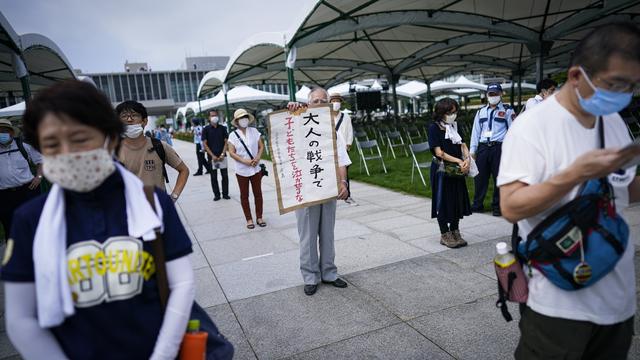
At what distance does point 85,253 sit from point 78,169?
0.83 feet

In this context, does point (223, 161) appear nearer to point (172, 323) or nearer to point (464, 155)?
point (464, 155)

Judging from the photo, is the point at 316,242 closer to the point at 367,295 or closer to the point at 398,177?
the point at 367,295

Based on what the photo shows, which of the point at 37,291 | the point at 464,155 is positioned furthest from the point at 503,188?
the point at 464,155

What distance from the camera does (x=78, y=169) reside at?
46.7 inches

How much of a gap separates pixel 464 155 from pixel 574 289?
11.3 feet

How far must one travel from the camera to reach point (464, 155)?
4.65 m

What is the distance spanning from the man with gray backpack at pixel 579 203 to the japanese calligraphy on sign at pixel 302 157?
2296 millimetres

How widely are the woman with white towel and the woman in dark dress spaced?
378 cm

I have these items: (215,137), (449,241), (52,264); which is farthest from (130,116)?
(215,137)

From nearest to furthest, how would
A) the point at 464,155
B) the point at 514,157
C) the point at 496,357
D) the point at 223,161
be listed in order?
the point at 514,157, the point at 496,357, the point at 464,155, the point at 223,161

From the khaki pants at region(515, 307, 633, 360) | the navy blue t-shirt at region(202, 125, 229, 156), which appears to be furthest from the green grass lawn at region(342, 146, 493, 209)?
the khaki pants at region(515, 307, 633, 360)

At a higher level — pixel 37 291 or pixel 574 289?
pixel 37 291

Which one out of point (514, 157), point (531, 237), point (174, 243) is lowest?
point (531, 237)

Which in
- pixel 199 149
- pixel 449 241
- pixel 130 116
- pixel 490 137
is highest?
pixel 130 116
